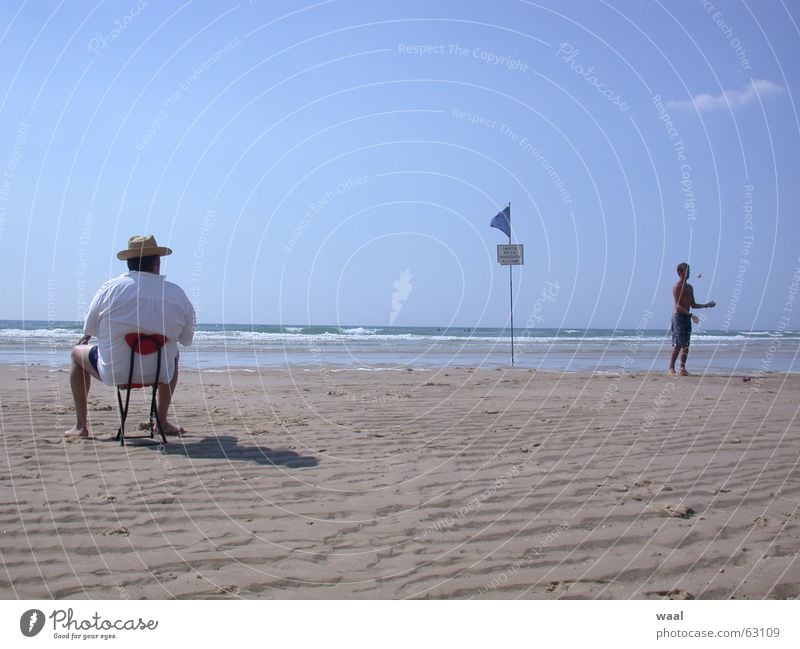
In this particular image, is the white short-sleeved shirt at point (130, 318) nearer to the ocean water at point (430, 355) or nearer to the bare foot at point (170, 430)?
the bare foot at point (170, 430)

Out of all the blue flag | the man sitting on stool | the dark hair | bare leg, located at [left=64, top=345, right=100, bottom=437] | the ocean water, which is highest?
the blue flag

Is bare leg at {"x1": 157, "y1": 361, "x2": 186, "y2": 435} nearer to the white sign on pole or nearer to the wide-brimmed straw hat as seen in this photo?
the wide-brimmed straw hat

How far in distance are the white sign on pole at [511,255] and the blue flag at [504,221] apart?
1.10ft

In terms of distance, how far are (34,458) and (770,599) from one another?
15.1ft

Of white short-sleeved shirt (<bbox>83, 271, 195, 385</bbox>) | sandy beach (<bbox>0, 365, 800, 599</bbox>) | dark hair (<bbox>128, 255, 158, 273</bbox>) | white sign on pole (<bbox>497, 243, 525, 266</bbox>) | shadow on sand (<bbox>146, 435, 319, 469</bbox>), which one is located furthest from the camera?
white sign on pole (<bbox>497, 243, 525, 266</bbox>)

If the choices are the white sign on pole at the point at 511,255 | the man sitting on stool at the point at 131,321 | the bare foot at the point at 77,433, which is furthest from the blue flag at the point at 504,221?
the bare foot at the point at 77,433

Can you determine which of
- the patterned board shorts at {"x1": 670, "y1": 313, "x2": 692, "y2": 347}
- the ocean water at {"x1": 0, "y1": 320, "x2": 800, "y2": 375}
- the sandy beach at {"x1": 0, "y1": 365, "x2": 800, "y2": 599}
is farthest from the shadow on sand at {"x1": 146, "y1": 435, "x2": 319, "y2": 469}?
the patterned board shorts at {"x1": 670, "y1": 313, "x2": 692, "y2": 347}

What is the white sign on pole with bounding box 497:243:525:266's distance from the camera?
15.1 meters

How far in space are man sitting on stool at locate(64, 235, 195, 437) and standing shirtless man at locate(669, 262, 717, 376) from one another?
30.3 feet

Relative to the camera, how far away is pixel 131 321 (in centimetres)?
566

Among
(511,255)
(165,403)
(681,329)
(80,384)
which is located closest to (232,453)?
(165,403)

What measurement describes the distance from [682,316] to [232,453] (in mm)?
9543

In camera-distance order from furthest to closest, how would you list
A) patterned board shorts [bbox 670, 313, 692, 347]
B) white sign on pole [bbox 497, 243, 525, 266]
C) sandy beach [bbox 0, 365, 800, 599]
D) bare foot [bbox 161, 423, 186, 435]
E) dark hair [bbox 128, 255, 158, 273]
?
white sign on pole [bbox 497, 243, 525, 266], patterned board shorts [bbox 670, 313, 692, 347], bare foot [bbox 161, 423, 186, 435], dark hair [bbox 128, 255, 158, 273], sandy beach [bbox 0, 365, 800, 599]
